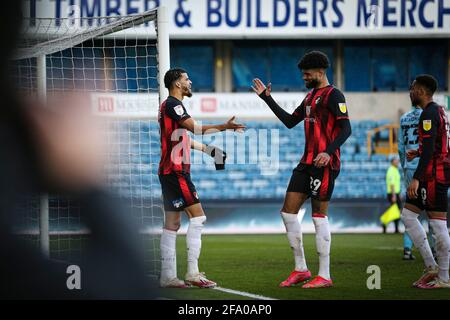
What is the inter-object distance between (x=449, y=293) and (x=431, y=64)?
1874cm

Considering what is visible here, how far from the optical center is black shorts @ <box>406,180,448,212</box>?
21.6ft

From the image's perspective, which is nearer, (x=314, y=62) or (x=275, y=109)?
(x=314, y=62)

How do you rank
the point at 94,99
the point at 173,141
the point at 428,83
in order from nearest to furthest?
1. the point at 94,99
2. the point at 173,141
3. the point at 428,83

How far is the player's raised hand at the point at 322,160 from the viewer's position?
6.23 metres

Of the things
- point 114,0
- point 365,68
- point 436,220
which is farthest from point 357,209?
point 436,220

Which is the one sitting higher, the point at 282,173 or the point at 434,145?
the point at 434,145

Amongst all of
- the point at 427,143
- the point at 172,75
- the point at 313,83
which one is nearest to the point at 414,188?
the point at 427,143

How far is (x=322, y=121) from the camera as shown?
6484 mm

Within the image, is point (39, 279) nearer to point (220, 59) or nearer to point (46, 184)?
point (46, 184)

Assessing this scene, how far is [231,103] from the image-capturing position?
2228 centimetres

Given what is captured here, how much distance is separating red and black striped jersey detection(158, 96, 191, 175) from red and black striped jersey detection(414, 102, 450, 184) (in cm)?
178

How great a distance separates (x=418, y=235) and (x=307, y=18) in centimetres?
1564

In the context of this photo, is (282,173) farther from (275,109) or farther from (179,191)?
(179,191)

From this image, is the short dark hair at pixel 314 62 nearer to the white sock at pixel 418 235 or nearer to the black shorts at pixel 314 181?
the black shorts at pixel 314 181
